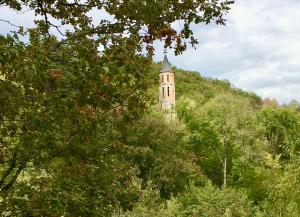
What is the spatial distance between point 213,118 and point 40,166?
45933mm

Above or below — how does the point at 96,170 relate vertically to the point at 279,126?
below

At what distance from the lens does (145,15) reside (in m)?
6.70

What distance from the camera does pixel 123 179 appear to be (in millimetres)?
8984

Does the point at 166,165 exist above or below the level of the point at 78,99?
above

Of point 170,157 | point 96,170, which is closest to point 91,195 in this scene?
point 96,170

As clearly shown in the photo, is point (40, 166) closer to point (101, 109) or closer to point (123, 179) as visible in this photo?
point (101, 109)

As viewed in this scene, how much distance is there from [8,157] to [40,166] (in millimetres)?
1211

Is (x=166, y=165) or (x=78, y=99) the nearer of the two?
(x=78, y=99)

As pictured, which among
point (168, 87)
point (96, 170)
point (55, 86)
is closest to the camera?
point (55, 86)

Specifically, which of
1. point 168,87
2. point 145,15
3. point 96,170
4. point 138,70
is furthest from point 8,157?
Answer: point 168,87

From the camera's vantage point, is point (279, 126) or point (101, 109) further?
point (279, 126)

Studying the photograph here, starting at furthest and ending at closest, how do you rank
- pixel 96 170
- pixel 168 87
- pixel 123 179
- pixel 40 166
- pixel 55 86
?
pixel 168 87 → pixel 123 179 → pixel 96 170 → pixel 40 166 → pixel 55 86

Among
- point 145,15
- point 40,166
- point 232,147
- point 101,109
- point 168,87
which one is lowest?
point 40,166

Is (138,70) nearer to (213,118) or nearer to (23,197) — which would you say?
(23,197)
